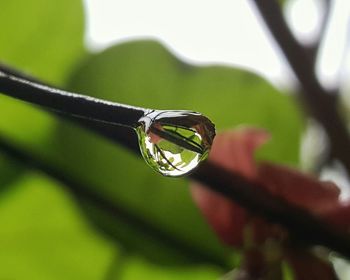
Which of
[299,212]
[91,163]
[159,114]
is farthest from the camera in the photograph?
[91,163]

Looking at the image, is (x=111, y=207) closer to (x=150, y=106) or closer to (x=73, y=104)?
(x=150, y=106)

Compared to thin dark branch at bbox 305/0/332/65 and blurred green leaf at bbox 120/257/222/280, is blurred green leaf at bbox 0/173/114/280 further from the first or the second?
thin dark branch at bbox 305/0/332/65

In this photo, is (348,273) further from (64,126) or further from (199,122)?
(199,122)

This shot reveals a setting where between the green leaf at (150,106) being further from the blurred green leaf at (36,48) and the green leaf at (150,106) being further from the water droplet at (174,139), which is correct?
the water droplet at (174,139)

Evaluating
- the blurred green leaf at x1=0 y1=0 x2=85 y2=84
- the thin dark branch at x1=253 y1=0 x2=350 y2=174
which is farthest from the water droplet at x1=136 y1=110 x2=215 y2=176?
the blurred green leaf at x1=0 y1=0 x2=85 y2=84

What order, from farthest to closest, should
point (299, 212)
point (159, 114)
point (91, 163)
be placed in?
point (91, 163) → point (299, 212) → point (159, 114)

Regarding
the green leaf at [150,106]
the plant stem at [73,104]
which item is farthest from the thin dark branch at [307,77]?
the plant stem at [73,104]

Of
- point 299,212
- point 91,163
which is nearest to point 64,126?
point 91,163
